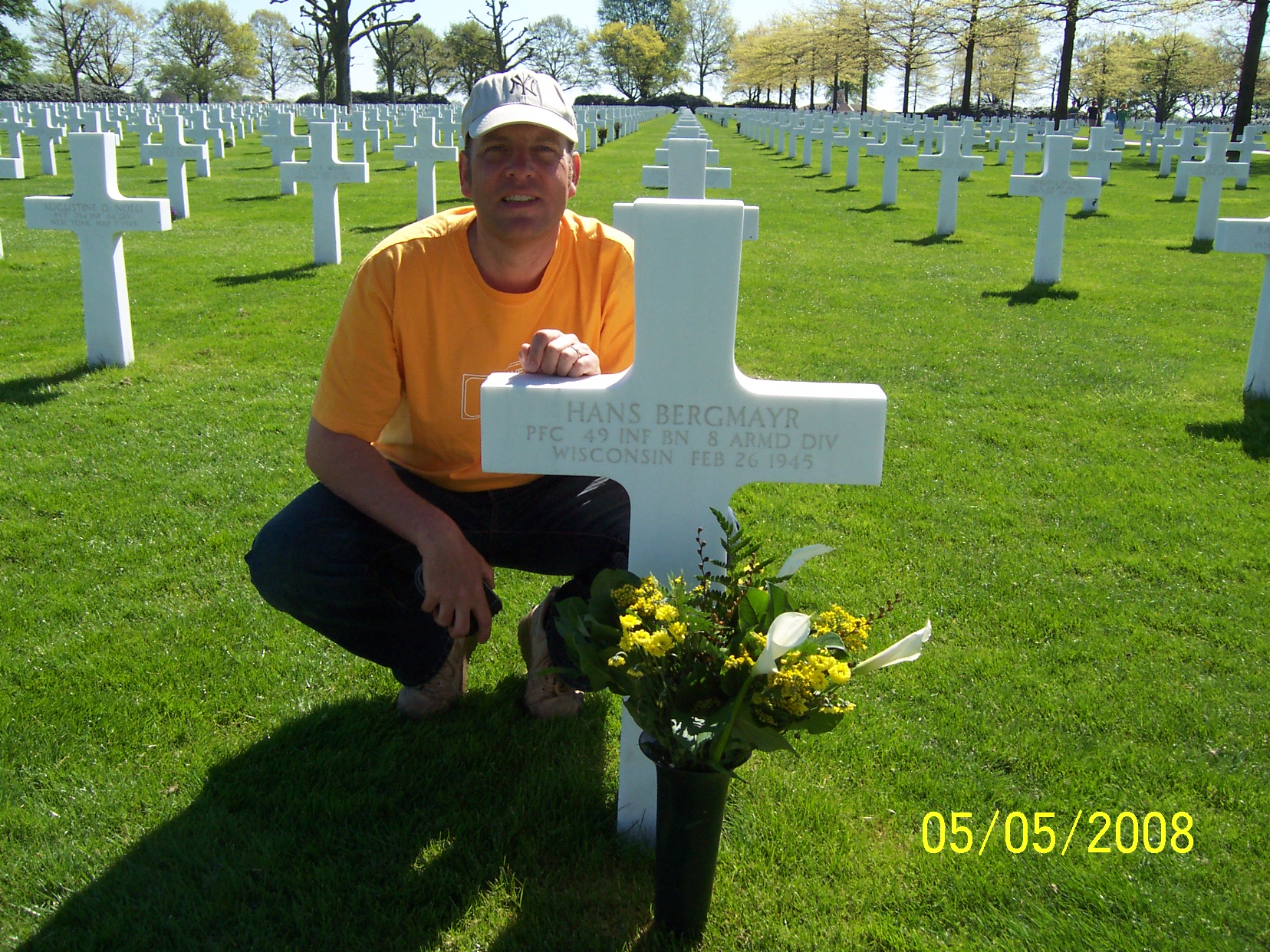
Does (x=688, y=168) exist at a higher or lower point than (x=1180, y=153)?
lower

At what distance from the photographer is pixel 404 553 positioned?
99.5 inches

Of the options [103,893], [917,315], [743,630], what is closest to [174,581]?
[103,893]

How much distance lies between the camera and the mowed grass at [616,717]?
2113 mm

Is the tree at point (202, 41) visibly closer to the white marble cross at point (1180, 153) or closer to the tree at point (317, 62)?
the tree at point (317, 62)

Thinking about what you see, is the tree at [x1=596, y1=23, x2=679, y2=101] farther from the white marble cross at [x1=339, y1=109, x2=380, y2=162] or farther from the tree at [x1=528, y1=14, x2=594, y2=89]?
the white marble cross at [x1=339, y1=109, x2=380, y2=162]

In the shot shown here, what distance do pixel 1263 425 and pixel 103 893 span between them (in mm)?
5411

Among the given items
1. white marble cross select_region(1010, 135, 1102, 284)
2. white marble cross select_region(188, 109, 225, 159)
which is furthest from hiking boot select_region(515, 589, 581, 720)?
white marble cross select_region(188, 109, 225, 159)

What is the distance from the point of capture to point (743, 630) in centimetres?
179

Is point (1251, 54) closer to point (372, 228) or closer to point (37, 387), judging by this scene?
point (372, 228)

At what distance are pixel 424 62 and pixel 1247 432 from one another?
79461mm

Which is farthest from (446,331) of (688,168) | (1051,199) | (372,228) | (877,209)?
(877,209)

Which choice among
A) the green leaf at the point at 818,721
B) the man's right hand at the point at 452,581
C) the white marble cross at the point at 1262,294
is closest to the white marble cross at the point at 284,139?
the white marble cross at the point at 1262,294

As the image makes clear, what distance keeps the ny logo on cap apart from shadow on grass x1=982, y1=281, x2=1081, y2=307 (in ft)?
A: 22.3
